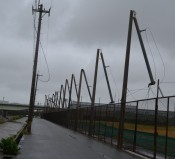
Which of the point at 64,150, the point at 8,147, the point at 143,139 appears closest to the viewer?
the point at 8,147

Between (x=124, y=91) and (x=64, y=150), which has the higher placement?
(x=124, y=91)

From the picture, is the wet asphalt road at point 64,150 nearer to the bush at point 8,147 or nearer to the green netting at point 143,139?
the bush at point 8,147

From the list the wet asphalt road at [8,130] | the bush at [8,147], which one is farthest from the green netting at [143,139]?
the wet asphalt road at [8,130]

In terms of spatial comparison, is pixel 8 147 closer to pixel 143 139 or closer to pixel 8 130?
pixel 143 139

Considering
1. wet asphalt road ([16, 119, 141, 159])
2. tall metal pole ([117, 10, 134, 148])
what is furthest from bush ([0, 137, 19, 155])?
tall metal pole ([117, 10, 134, 148])

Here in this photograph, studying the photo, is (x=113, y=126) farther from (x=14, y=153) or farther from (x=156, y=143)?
(x=14, y=153)

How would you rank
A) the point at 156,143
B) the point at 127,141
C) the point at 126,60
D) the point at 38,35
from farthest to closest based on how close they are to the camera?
the point at 38,35, the point at 126,60, the point at 127,141, the point at 156,143

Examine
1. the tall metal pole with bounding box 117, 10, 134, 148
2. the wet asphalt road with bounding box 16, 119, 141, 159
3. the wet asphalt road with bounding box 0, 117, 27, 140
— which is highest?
the tall metal pole with bounding box 117, 10, 134, 148

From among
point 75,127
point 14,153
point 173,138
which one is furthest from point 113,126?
point 75,127

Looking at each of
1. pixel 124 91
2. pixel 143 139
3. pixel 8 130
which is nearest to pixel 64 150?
pixel 143 139

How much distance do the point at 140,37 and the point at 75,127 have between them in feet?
75.7

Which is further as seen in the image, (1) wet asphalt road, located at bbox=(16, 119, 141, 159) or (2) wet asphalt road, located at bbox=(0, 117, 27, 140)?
(2) wet asphalt road, located at bbox=(0, 117, 27, 140)

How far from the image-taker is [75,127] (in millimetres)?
53406

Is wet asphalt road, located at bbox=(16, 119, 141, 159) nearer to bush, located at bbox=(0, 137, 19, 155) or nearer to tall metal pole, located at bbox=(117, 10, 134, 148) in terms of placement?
bush, located at bbox=(0, 137, 19, 155)
